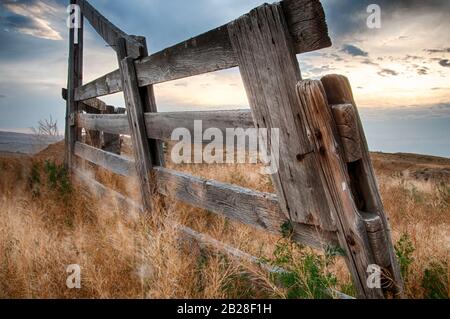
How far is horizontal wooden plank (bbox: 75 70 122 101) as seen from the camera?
4.47 m

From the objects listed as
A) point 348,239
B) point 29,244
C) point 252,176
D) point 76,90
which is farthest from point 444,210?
point 76,90

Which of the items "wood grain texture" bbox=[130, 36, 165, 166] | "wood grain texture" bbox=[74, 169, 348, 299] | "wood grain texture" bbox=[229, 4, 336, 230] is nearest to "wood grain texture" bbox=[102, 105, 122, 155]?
"wood grain texture" bbox=[74, 169, 348, 299]

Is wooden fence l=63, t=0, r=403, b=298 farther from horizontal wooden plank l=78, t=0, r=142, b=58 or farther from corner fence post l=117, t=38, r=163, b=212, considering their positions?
horizontal wooden plank l=78, t=0, r=142, b=58

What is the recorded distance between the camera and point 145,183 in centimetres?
390

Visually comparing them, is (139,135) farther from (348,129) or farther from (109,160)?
(348,129)

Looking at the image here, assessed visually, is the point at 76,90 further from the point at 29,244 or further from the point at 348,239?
the point at 348,239

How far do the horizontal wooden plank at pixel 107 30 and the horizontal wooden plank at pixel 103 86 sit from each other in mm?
386

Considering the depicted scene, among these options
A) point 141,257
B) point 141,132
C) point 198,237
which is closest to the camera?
point 141,257

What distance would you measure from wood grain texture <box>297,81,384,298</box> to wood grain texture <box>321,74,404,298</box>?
0.41ft

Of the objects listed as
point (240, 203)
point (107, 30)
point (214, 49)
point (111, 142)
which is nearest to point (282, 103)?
point (214, 49)

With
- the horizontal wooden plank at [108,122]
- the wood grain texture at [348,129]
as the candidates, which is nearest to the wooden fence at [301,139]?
the wood grain texture at [348,129]

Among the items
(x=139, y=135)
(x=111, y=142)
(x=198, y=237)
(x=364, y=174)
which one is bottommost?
(x=198, y=237)

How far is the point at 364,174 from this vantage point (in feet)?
6.58

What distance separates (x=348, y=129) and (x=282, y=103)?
1.31 ft
